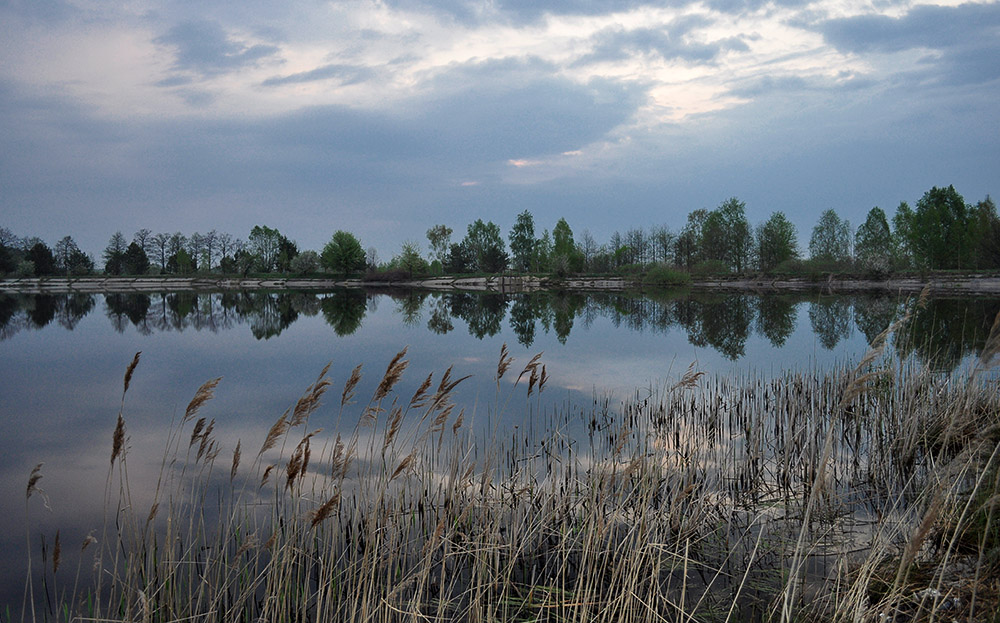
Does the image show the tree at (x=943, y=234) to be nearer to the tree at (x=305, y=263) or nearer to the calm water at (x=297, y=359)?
the calm water at (x=297, y=359)

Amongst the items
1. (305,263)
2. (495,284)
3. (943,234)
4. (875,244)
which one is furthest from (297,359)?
(305,263)

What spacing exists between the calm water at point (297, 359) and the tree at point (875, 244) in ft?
82.1

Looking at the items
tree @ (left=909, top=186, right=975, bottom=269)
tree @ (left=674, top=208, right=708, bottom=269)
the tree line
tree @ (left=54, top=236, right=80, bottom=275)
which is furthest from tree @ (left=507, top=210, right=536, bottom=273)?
tree @ (left=54, top=236, right=80, bottom=275)

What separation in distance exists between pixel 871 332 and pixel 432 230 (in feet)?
247

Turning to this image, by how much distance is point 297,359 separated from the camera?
60.0ft

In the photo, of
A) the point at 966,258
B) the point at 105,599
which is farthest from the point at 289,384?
the point at 966,258

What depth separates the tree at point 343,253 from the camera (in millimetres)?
80688

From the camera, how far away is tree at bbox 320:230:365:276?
3177 inches

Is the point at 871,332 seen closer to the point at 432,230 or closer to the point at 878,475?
the point at 878,475

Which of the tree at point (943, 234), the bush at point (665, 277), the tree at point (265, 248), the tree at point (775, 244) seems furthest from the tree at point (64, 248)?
the tree at point (943, 234)

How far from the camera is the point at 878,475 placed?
257 inches

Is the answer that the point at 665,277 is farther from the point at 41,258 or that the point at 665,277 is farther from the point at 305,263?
the point at 41,258

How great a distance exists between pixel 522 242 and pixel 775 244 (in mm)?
37819

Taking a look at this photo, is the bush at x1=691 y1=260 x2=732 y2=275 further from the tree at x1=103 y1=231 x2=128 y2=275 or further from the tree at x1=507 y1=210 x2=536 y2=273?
the tree at x1=103 y1=231 x2=128 y2=275
